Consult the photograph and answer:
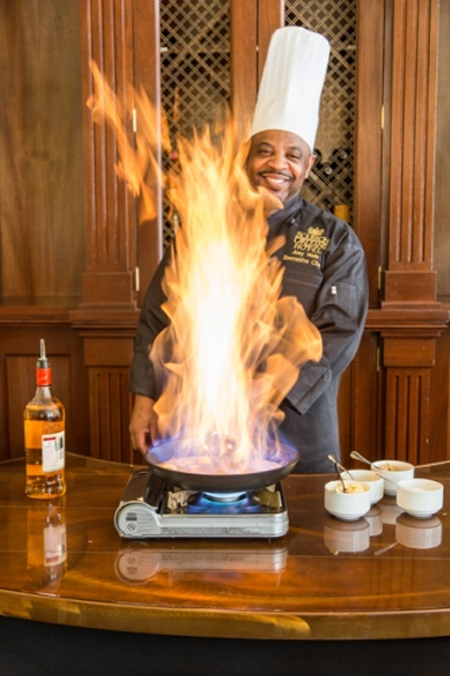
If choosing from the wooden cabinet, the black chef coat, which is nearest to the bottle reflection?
the black chef coat

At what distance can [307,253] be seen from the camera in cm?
225

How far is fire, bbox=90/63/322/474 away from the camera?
1.75 metres

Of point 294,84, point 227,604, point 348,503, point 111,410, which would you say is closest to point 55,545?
point 227,604

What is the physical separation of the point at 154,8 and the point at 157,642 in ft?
7.75

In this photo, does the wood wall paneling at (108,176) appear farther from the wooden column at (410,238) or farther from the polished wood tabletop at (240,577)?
the polished wood tabletop at (240,577)

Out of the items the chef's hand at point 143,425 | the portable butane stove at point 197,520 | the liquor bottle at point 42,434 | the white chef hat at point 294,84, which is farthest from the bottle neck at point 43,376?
the white chef hat at point 294,84

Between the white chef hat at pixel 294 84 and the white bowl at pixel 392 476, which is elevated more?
the white chef hat at pixel 294 84

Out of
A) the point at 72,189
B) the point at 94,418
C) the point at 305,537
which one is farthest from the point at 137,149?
the point at 305,537

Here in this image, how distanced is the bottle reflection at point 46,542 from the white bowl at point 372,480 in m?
0.61

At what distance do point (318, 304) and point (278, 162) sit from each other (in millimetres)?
479

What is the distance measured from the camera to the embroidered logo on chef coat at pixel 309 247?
7.35 feet

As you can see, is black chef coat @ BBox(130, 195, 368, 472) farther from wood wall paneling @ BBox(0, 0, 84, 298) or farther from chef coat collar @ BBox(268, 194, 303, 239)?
wood wall paneling @ BBox(0, 0, 84, 298)

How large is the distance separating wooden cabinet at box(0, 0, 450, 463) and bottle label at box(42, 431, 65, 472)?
1244 mm

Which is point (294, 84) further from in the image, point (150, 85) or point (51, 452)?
point (51, 452)
